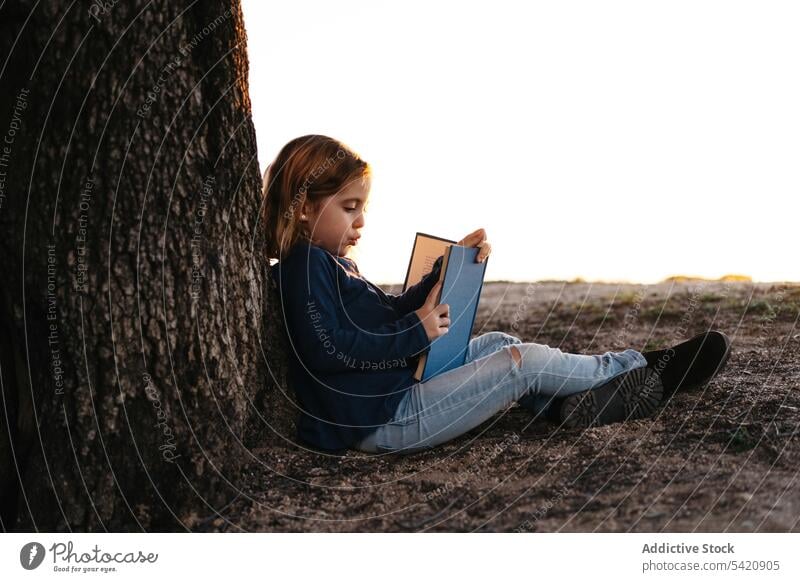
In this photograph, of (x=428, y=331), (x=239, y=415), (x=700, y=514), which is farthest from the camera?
(x=428, y=331)

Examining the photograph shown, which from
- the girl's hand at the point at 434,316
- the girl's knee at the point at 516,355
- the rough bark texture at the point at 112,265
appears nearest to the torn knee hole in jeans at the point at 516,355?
the girl's knee at the point at 516,355

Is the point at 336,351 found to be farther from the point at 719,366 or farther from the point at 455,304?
the point at 719,366

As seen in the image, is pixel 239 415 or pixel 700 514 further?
pixel 239 415

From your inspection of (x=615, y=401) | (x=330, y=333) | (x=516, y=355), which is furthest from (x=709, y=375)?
(x=330, y=333)

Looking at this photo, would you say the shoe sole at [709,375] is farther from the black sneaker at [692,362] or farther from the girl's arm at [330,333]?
the girl's arm at [330,333]

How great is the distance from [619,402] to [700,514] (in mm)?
865

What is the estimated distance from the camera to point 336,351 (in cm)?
304

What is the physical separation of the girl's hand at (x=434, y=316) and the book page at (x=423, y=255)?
1.17 ft

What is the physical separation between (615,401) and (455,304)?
764 mm

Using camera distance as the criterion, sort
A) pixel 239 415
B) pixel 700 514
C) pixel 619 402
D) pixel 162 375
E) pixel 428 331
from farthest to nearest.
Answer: pixel 619 402, pixel 428 331, pixel 239 415, pixel 162 375, pixel 700 514

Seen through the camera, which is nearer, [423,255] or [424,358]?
[424,358]

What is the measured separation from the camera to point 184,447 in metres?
2.73
